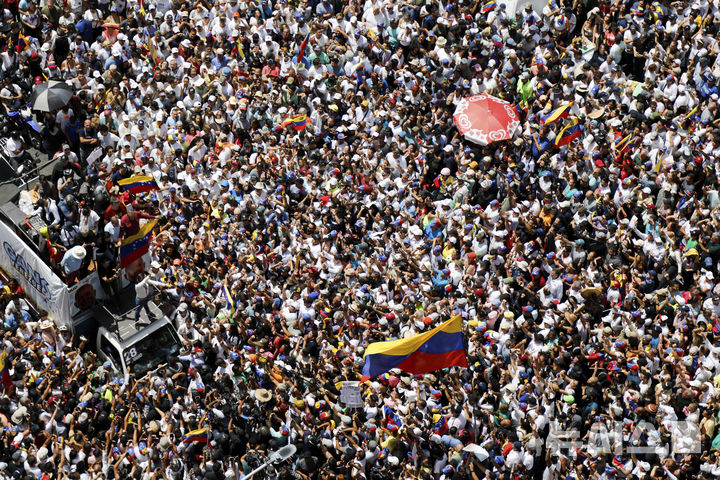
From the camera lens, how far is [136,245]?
84.5 ft

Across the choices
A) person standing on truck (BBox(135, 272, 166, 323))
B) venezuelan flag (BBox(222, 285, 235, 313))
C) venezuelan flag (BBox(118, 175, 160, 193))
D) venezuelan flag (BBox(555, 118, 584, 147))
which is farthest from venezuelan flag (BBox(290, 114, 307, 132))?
venezuelan flag (BBox(555, 118, 584, 147))

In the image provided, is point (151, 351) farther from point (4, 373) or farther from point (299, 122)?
point (299, 122)

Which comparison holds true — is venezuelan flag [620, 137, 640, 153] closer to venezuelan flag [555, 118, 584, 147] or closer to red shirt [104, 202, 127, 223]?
venezuelan flag [555, 118, 584, 147]

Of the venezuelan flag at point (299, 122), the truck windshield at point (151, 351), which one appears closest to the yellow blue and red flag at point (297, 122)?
the venezuelan flag at point (299, 122)

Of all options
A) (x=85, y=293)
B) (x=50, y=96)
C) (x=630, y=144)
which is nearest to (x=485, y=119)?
(x=630, y=144)

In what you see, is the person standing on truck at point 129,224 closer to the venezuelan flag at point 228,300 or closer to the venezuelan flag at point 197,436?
the venezuelan flag at point 228,300

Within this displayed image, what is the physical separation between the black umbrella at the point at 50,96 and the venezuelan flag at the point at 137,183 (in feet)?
9.10

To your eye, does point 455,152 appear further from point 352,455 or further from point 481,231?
point 352,455

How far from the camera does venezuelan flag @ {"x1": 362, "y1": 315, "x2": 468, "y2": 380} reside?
73.7 ft

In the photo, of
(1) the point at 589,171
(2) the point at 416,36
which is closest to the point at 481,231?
(1) the point at 589,171

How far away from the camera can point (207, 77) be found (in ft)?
99.7

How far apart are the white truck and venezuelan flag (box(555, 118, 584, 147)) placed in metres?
8.55

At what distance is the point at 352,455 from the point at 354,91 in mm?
9590

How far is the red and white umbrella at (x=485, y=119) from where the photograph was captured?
87.5 ft
